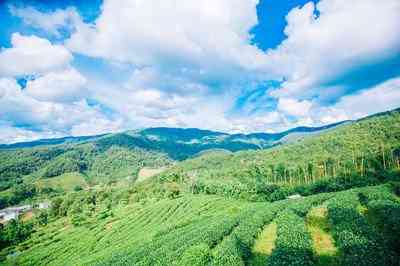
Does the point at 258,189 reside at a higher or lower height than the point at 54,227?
higher

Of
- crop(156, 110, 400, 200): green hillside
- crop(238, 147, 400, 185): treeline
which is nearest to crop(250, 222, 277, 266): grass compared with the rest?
crop(156, 110, 400, 200): green hillside

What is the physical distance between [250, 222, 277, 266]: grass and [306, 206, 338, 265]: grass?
21.5 ft

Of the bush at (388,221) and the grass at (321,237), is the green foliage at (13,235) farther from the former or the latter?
the bush at (388,221)

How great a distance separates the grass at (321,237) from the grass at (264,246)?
6.54m

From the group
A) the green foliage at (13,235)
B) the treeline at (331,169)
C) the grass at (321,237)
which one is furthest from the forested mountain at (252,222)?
the treeline at (331,169)

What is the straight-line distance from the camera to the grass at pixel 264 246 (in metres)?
35.0

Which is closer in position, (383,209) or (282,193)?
(383,209)

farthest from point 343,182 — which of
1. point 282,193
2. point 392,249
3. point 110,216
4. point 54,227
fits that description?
point 54,227

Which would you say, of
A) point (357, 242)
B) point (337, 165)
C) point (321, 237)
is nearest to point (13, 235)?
point (321, 237)

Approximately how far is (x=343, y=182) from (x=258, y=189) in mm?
35069

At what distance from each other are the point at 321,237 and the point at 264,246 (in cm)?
909

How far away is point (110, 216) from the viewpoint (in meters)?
115

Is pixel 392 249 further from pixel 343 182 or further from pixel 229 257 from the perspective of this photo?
pixel 343 182

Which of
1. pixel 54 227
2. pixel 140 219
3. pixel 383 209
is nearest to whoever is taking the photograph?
pixel 383 209
